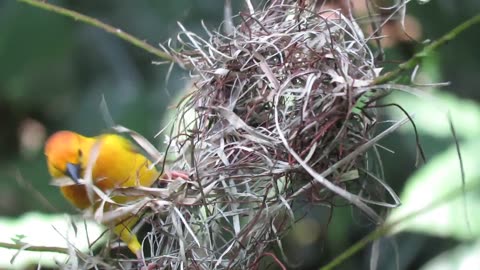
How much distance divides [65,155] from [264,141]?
2.11 feet

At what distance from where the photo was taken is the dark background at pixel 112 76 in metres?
2.08

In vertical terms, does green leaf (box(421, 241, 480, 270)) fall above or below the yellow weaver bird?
below

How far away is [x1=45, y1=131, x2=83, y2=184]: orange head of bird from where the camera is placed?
4.92ft

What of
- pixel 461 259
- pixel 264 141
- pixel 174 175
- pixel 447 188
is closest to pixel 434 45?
pixel 264 141

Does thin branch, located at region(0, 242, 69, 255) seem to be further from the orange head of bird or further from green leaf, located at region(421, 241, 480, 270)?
green leaf, located at region(421, 241, 480, 270)

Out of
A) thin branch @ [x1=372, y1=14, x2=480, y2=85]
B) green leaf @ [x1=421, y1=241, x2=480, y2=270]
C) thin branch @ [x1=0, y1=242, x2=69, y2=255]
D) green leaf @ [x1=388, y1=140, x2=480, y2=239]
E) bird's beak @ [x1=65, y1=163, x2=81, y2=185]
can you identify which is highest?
thin branch @ [x1=372, y1=14, x2=480, y2=85]

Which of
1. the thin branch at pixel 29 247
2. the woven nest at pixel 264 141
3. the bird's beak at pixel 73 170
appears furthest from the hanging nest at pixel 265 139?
the bird's beak at pixel 73 170

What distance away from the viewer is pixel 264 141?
3.17 feet

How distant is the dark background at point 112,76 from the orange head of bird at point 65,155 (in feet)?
1.40

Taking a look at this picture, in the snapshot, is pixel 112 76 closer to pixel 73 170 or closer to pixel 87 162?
pixel 73 170

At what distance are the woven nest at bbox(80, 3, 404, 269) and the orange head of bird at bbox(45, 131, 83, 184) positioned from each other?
44cm

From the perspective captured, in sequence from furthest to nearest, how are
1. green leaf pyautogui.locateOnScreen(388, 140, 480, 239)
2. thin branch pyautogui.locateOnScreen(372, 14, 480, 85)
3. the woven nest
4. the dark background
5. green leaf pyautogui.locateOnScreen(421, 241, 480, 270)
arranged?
the dark background → green leaf pyautogui.locateOnScreen(421, 241, 480, 270) → green leaf pyautogui.locateOnScreen(388, 140, 480, 239) → the woven nest → thin branch pyautogui.locateOnScreen(372, 14, 480, 85)

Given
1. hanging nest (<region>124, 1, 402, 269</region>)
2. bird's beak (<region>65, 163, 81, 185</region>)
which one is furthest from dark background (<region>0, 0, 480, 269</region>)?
hanging nest (<region>124, 1, 402, 269</region>)

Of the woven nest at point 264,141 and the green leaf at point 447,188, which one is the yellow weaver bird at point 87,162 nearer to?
the woven nest at point 264,141
